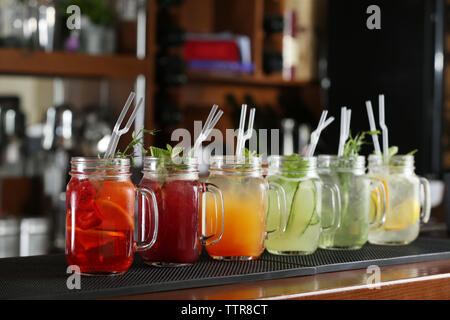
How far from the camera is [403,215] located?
146 centimetres

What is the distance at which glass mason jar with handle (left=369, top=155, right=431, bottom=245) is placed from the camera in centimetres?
146

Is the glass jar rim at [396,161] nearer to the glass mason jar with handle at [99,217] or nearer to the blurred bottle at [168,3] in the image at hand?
the glass mason jar with handle at [99,217]

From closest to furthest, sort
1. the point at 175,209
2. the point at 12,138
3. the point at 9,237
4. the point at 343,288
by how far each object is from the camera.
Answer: the point at 343,288, the point at 175,209, the point at 9,237, the point at 12,138

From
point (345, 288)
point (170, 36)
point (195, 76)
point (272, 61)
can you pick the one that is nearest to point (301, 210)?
point (345, 288)

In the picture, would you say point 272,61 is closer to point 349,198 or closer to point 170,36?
point 170,36

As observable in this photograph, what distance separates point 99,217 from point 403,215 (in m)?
0.67

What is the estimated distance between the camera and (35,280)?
107cm

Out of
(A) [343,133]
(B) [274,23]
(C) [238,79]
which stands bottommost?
(A) [343,133]

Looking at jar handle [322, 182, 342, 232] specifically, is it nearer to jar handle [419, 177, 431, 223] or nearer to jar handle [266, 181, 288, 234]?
jar handle [266, 181, 288, 234]

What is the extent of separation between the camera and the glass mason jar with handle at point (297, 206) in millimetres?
1299

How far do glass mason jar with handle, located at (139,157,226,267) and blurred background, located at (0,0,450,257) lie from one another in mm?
1793

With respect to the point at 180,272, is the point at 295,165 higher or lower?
higher
